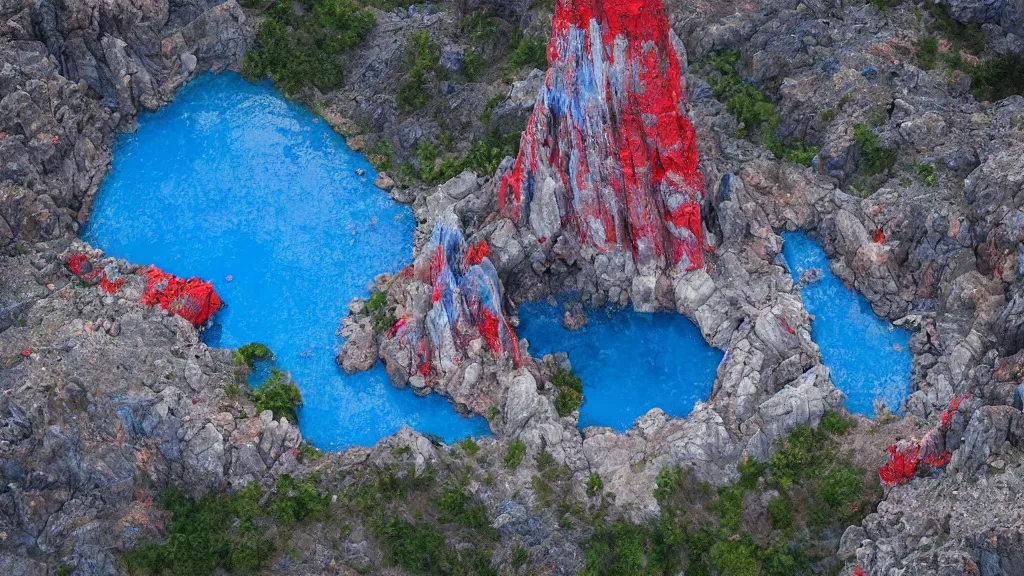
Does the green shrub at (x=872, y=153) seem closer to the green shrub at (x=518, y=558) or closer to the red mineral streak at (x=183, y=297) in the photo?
the green shrub at (x=518, y=558)

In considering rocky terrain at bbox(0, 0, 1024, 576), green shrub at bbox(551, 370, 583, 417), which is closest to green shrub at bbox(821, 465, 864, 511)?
rocky terrain at bbox(0, 0, 1024, 576)

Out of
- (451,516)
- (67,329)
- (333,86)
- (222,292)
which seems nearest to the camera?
(451,516)

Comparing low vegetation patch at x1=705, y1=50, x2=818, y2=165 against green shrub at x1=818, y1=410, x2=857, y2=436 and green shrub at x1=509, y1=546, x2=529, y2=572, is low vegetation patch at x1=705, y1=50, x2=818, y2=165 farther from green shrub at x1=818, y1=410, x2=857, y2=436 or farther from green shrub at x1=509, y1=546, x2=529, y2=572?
green shrub at x1=509, y1=546, x2=529, y2=572

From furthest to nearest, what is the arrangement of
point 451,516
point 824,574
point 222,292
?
point 222,292 → point 451,516 → point 824,574

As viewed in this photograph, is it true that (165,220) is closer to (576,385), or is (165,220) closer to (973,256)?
(576,385)

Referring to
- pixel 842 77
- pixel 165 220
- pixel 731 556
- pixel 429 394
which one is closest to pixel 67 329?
pixel 165 220

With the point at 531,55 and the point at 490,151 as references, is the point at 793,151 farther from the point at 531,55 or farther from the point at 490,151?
the point at 531,55

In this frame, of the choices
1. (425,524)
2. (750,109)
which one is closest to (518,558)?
(425,524)

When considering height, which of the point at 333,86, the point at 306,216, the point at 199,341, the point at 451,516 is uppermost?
the point at 333,86
